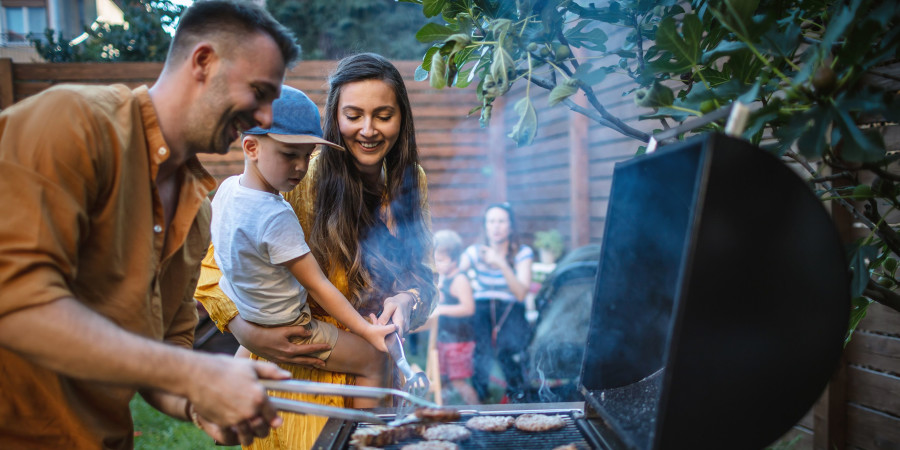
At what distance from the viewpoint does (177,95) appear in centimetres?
150

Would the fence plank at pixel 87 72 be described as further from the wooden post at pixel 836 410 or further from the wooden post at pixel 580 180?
the wooden post at pixel 836 410

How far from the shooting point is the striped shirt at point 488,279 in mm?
5414

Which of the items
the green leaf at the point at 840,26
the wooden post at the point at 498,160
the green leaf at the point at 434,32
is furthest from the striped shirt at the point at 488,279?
the green leaf at the point at 840,26

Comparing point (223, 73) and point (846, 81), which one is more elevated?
point (846, 81)

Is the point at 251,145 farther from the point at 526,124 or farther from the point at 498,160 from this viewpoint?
the point at 498,160

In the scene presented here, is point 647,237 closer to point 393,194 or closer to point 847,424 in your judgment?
point 393,194

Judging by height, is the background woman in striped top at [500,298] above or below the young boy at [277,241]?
below

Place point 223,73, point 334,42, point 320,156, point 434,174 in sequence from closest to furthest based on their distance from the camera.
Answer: point 223,73 < point 320,156 < point 434,174 < point 334,42

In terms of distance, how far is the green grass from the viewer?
4.32 metres

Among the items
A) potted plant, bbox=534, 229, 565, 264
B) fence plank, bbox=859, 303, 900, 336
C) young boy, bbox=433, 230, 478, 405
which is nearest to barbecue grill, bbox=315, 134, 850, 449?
fence plank, bbox=859, 303, 900, 336

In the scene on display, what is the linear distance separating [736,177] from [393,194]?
174 centimetres

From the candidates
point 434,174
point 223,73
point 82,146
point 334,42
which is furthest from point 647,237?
point 334,42

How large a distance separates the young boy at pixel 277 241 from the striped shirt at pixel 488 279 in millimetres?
3167

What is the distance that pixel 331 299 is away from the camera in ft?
7.38
